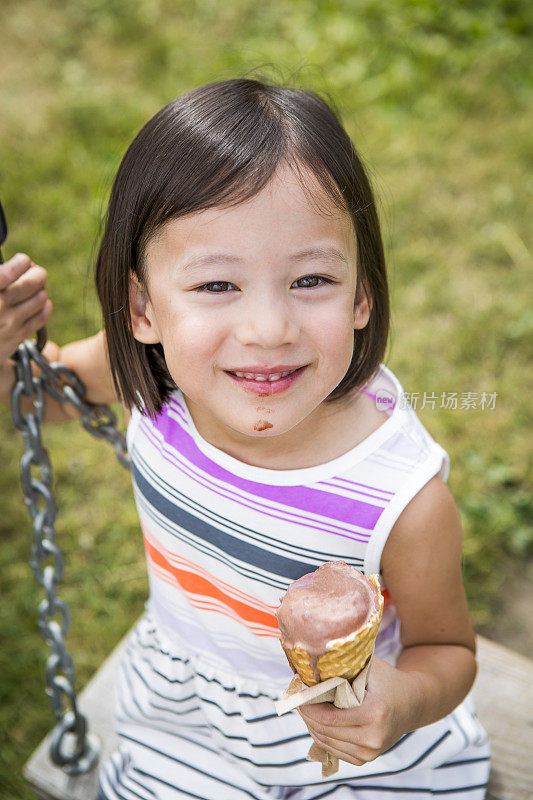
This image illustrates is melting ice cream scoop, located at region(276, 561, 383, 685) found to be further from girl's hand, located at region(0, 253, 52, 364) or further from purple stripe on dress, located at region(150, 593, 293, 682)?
girl's hand, located at region(0, 253, 52, 364)

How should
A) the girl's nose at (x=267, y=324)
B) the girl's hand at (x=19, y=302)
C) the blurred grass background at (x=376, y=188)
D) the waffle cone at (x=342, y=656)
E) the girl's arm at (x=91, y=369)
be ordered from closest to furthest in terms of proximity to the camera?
1. the waffle cone at (x=342, y=656)
2. the girl's nose at (x=267, y=324)
3. the girl's hand at (x=19, y=302)
4. the girl's arm at (x=91, y=369)
5. the blurred grass background at (x=376, y=188)

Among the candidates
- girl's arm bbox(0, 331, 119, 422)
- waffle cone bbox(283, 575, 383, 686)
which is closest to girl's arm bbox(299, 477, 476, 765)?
waffle cone bbox(283, 575, 383, 686)

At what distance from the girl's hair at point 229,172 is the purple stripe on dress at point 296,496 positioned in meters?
0.19

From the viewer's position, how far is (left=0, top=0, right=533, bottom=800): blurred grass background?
8.77ft

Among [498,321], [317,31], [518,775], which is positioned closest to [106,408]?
[518,775]

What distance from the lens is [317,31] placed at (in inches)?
177

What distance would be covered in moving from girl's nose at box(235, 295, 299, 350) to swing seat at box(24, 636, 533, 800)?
1124 millimetres

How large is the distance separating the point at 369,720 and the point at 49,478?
2.37 ft

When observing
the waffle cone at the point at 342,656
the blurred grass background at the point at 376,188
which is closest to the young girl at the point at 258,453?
the waffle cone at the point at 342,656

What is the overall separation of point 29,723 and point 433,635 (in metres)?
1.51

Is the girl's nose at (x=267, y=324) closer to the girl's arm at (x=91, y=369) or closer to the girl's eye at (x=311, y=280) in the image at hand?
the girl's eye at (x=311, y=280)

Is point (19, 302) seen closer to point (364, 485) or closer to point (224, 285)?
point (224, 285)

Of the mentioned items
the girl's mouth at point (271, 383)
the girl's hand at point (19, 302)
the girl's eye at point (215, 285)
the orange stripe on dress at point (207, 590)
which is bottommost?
the orange stripe on dress at point (207, 590)

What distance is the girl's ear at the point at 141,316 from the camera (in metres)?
1.34
